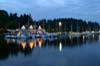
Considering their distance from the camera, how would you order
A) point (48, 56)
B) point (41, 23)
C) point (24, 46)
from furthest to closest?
point (41, 23) → point (24, 46) → point (48, 56)

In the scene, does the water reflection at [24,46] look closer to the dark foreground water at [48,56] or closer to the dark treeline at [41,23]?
the dark foreground water at [48,56]

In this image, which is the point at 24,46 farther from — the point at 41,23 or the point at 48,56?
the point at 41,23

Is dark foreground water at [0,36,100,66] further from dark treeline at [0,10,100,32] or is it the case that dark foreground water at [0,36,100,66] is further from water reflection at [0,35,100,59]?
dark treeline at [0,10,100,32]

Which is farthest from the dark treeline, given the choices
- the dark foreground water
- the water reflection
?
the dark foreground water

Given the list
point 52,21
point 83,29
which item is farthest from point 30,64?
point 83,29

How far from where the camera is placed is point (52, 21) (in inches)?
6289

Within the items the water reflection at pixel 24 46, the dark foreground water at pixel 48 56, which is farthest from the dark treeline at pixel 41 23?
the dark foreground water at pixel 48 56

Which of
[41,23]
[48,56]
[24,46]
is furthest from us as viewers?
[41,23]

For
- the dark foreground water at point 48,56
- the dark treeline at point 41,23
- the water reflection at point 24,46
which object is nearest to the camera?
the dark foreground water at point 48,56

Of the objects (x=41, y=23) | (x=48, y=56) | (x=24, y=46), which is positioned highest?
(x=41, y=23)

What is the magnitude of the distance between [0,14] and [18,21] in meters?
9.62

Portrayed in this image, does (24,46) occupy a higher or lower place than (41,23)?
lower

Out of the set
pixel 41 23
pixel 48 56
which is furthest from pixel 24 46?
pixel 41 23

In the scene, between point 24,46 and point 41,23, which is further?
point 41,23
